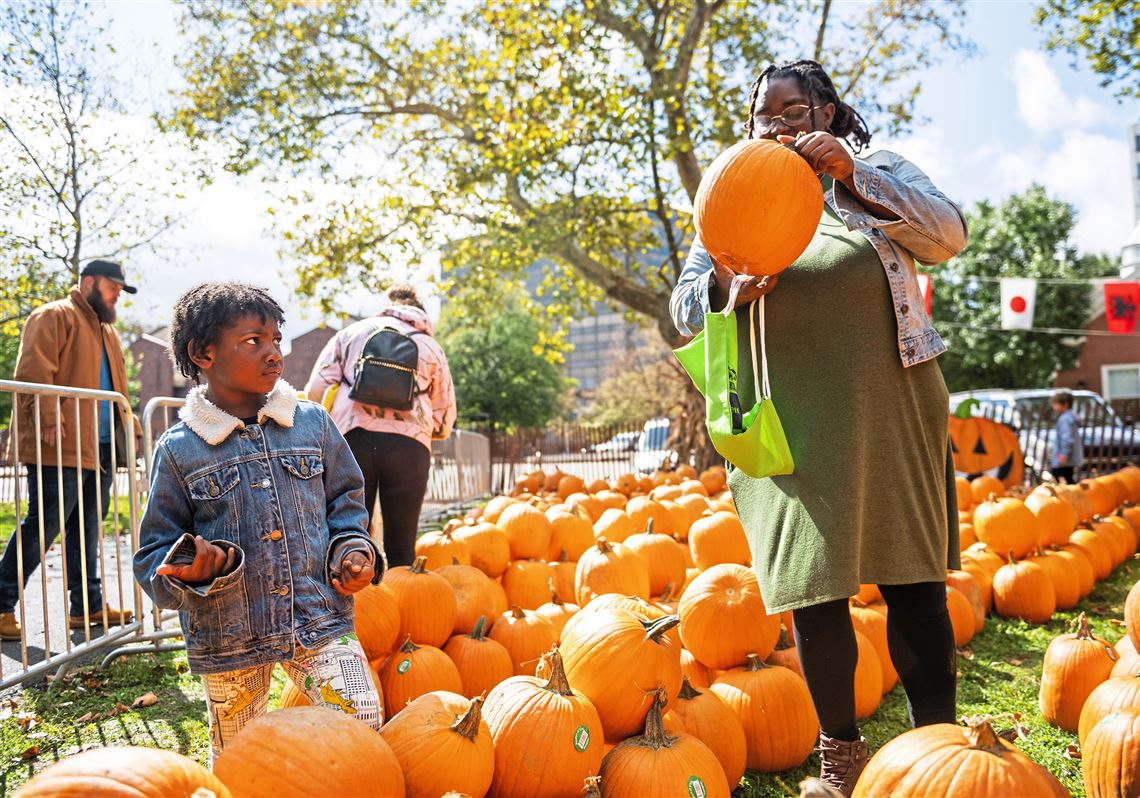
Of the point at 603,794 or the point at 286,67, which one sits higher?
the point at 286,67

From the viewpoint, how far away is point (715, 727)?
7.71 feet

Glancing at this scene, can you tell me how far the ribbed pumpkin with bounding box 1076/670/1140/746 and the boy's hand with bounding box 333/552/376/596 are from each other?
77.0 inches

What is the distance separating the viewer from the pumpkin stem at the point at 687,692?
96.5 inches

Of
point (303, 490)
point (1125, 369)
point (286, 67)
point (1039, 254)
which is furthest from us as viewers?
point (1125, 369)

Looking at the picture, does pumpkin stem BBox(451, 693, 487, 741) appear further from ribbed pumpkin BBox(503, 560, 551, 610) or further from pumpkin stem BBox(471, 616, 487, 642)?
ribbed pumpkin BBox(503, 560, 551, 610)

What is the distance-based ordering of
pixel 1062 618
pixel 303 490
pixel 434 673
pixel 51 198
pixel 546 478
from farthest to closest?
pixel 51 198, pixel 546 478, pixel 1062 618, pixel 434 673, pixel 303 490

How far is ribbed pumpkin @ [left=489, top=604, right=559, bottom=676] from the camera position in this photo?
10.1 feet

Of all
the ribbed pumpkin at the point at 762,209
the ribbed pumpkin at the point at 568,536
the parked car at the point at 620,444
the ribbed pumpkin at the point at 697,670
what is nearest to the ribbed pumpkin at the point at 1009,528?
the ribbed pumpkin at the point at 568,536

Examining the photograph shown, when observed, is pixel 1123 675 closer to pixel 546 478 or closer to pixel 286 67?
pixel 546 478

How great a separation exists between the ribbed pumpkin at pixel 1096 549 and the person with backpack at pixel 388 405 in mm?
4025

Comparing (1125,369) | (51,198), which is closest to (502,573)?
(51,198)

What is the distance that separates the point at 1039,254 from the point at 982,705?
31449 millimetres

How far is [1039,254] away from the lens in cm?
2952

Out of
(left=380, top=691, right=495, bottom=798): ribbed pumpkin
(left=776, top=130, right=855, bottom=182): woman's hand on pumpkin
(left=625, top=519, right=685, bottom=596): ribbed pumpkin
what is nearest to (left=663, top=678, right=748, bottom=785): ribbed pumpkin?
(left=380, top=691, right=495, bottom=798): ribbed pumpkin
